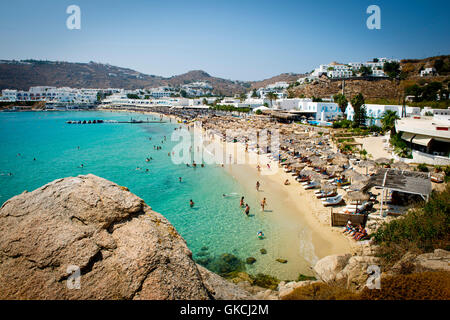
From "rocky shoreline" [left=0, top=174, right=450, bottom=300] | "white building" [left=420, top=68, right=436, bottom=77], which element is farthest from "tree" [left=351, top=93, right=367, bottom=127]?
"white building" [left=420, top=68, right=436, bottom=77]

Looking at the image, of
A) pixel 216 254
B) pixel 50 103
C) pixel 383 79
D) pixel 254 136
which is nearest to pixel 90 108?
pixel 50 103

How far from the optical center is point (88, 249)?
134 inches

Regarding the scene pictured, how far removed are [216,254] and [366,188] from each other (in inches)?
359

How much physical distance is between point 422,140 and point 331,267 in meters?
18.1

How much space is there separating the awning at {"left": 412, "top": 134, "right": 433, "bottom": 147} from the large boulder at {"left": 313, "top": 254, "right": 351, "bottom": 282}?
16884mm

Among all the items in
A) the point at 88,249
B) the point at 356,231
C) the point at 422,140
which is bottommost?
the point at 356,231

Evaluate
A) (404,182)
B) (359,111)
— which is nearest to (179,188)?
(404,182)

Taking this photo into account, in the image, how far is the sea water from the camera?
41.5 feet

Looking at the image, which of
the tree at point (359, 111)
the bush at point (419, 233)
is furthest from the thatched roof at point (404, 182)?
the tree at point (359, 111)

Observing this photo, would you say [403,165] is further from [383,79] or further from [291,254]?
[383,79]

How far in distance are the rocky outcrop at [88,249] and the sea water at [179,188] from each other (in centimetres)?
831

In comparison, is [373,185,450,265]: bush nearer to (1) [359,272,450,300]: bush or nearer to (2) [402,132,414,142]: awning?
(1) [359,272,450,300]: bush

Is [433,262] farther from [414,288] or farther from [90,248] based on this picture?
[90,248]

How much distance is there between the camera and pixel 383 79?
79.9 meters
